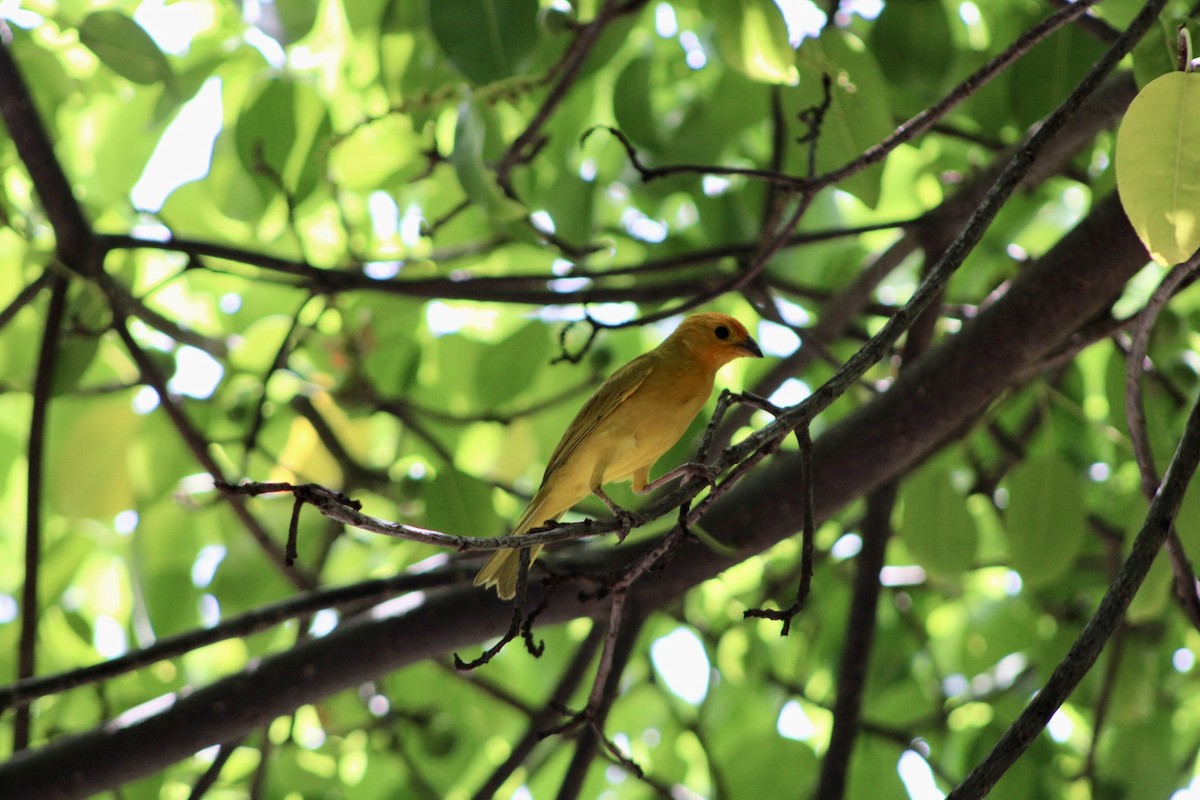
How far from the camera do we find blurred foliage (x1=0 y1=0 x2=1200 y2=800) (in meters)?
3.26

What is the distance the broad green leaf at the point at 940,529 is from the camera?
→ 10.8 ft

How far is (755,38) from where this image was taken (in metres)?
2.52

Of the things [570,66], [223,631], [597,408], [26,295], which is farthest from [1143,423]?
[26,295]

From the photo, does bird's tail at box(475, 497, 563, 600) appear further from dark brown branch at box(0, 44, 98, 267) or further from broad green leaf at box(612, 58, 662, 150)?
dark brown branch at box(0, 44, 98, 267)

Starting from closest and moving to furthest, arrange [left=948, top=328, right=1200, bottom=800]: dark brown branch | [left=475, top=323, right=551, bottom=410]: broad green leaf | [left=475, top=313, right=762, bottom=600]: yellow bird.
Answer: [left=948, top=328, right=1200, bottom=800]: dark brown branch
[left=475, top=313, right=762, bottom=600]: yellow bird
[left=475, top=323, right=551, bottom=410]: broad green leaf

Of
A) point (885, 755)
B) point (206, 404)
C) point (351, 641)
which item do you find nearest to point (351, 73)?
point (206, 404)

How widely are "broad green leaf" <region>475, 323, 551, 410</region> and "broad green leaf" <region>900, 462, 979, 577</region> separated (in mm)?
1249

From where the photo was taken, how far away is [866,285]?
348cm

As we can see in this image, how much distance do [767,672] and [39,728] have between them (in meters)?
2.69

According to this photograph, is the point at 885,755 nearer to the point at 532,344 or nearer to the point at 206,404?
the point at 532,344

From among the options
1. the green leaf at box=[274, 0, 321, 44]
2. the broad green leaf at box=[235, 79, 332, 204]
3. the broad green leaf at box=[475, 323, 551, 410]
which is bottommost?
the broad green leaf at box=[475, 323, 551, 410]

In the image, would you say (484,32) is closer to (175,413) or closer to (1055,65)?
(175,413)

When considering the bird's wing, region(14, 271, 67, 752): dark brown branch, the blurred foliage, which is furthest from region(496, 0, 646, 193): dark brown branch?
region(14, 271, 67, 752): dark brown branch

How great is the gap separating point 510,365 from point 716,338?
0.77m
